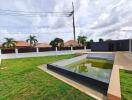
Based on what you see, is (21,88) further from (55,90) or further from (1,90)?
(55,90)

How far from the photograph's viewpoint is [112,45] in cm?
4112

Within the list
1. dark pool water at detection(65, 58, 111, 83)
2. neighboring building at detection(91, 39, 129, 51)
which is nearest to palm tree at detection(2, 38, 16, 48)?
neighboring building at detection(91, 39, 129, 51)

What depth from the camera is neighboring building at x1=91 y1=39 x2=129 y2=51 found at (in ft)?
125

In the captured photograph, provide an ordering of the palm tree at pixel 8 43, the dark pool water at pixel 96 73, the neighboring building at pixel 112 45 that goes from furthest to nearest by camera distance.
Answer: the palm tree at pixel 8 43 → the neighboring building at pixel 112 45 → the dark pool water at pixel 96 73

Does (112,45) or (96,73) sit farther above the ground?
(112,45)

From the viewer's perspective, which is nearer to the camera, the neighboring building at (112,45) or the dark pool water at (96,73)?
the dark pool water at (96,73)

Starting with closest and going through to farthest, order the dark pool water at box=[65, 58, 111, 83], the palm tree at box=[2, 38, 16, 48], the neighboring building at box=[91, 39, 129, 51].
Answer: the dark pool water at box=[65, 58, 111, 83] < the neighboring building at box=[91, 39, 129, 51] < the palm tree at box=[2, 38, 16, 48]

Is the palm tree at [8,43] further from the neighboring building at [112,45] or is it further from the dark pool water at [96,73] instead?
the dark pool water at [96,73]

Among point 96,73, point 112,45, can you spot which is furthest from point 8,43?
point 96,73

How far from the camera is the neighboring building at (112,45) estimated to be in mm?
38250

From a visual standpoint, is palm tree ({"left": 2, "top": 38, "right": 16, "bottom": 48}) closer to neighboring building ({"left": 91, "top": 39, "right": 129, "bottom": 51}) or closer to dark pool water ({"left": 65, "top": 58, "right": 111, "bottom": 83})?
neighboring building ({"left": 91, "top": 39, "right": 129, "bottom": 51})

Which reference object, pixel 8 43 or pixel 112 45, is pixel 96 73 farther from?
pixel 8 43

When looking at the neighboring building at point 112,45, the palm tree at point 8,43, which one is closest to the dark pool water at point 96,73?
the neighboring building at point 112,45

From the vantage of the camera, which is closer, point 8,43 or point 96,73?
point 96,73
